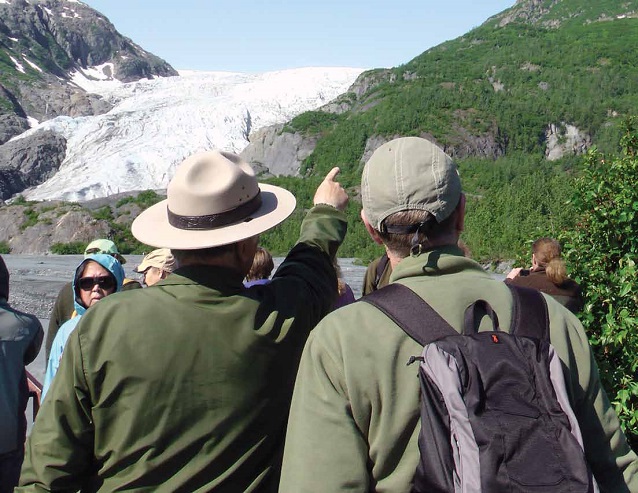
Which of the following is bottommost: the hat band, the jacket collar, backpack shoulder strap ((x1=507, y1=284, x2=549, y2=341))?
backpack shoulder strap ((x1=507, y1=284, x2=549, y2=341))

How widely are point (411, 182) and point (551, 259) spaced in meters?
2.53

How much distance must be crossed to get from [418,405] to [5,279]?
1.88 meters

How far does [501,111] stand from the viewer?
4403 centimetres

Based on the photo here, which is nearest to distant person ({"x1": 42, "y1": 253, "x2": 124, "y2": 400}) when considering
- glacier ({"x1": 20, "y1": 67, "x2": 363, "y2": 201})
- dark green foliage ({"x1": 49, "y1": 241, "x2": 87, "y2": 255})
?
dark green foliage ({"x1": 49, "y1": 241, "x2": 87, "y2": 255})

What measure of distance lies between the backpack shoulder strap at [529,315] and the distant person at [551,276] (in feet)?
6.81

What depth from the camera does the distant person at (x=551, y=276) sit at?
11.5 ft

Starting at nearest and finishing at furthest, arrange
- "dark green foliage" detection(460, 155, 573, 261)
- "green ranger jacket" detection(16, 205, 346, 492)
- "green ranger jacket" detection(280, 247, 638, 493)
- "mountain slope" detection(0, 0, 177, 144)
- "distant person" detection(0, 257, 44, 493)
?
1. "green ranger jacket" detection(280, 247, 638, 493)
2. "green ranger jacket" detection(16, 205, 346, 492)
3. "distant person" detection(0, 257, 44, 493)
4. "dark green foliage" detection(460, 155, 573, 261)
5. "mountain slope" detection(0, 0, 177, 144)

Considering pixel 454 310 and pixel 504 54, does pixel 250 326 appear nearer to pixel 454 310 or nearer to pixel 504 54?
pixel 454 310

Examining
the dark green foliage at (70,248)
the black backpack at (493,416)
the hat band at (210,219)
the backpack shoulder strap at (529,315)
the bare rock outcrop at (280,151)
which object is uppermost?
the hat band at (210,219)

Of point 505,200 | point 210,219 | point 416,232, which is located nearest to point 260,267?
point 210,219

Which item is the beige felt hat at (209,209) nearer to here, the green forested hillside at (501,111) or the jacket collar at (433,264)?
the jacket collar at (433,264)

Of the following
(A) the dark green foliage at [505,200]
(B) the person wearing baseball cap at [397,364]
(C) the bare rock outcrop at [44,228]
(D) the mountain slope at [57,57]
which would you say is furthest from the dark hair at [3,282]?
(D) the mountain slope at [57,57]

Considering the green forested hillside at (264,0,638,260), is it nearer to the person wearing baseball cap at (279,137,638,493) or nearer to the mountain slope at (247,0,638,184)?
the mountain slope at (247,0,638,184)

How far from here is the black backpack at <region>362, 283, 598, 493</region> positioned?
3.85ft
